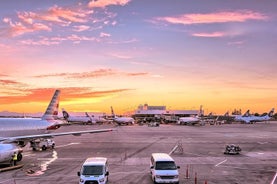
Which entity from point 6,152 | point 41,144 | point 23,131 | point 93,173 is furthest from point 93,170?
point 41,144

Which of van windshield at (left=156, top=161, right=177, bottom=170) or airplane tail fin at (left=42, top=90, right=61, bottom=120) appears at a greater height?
airplane tail fin at (left=42, top=90, right=61, bottom=120)

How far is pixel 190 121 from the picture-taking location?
18088 cm

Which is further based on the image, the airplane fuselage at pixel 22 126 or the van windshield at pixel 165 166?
the airplane fuselage at pixel 22 126

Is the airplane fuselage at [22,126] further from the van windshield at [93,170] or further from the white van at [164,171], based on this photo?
the white van at [164,171]

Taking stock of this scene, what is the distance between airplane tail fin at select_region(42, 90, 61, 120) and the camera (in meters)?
57.6

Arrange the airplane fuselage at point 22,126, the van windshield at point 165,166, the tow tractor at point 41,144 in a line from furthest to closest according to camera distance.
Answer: the tow tractor at point 41,144, the airplane fuselage at point 22,126, the van windshield at point 165,166

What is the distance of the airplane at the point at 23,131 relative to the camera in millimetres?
37366

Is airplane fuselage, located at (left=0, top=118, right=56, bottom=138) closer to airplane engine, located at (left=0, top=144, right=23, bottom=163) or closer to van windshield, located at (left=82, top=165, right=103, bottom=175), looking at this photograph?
airplane engine, located at (left=0, top=144, right=23, bottom=163)

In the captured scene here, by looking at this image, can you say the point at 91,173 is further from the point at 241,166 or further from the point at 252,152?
the point at 252,152

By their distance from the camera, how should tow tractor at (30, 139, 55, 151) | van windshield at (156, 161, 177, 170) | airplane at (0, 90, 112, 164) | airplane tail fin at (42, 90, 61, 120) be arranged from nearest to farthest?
1. van windshield at (156, 161, 177, 170)
2. airplane at (0, 90, 112, 164)
3. tow tractor at (30, 139, 55, 151)
4. airplane tail fin at (42, 90, 61, 120)

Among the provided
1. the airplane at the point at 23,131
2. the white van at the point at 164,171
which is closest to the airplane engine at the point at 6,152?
the airplane at the point at 23,131

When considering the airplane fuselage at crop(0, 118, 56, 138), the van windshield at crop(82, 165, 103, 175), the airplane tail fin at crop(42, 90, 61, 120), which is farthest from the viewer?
the airplane tail fin at crop(42, 90, 61, 120)

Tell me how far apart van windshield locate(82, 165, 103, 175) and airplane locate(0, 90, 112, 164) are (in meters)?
12.4

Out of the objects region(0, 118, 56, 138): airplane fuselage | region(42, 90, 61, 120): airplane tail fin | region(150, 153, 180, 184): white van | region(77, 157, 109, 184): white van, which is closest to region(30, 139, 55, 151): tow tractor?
region(0, 118, 56, 138): airplane fuselage
